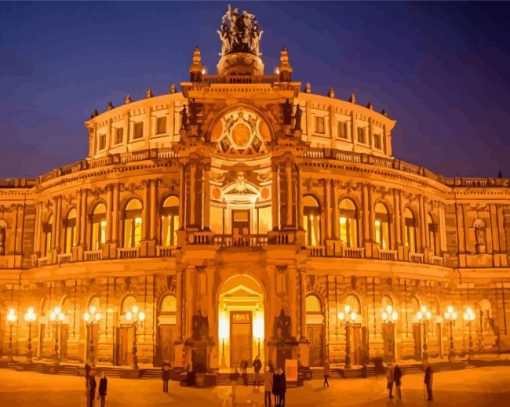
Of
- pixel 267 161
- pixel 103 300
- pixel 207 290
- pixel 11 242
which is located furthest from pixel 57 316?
pixel 267 161

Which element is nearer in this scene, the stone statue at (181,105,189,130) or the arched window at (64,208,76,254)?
the stone statue at (181,105,189,130)

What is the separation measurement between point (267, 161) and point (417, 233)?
51.0 feet

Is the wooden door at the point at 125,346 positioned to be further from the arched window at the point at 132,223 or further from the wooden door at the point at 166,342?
the arched window at the point at 132,223

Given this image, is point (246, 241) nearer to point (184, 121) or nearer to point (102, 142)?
point (184, 121)

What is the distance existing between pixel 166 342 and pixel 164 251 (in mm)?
6373

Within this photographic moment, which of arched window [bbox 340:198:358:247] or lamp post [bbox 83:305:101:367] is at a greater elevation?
arched window [bbox 340:198:358:247]

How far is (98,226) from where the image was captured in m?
48.9

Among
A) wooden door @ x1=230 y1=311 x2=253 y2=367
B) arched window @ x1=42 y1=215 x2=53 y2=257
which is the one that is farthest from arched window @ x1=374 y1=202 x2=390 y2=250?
arched window @ x1=42 y1=215 x2=53 y2=257

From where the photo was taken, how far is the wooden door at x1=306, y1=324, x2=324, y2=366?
141 ft

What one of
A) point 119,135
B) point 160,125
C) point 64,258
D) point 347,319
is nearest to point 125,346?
point 64,258

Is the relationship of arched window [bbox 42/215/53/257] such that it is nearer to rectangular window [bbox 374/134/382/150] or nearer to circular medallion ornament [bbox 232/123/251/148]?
circular medallion ornament [bbox 232/123/251/148]

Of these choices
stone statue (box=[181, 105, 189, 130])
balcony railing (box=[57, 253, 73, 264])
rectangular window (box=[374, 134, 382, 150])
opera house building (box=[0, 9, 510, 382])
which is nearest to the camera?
opera house building (box=[0, 9, 510, 382])

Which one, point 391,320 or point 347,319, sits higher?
point 347,319

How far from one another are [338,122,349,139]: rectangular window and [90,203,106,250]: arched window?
845 inches
